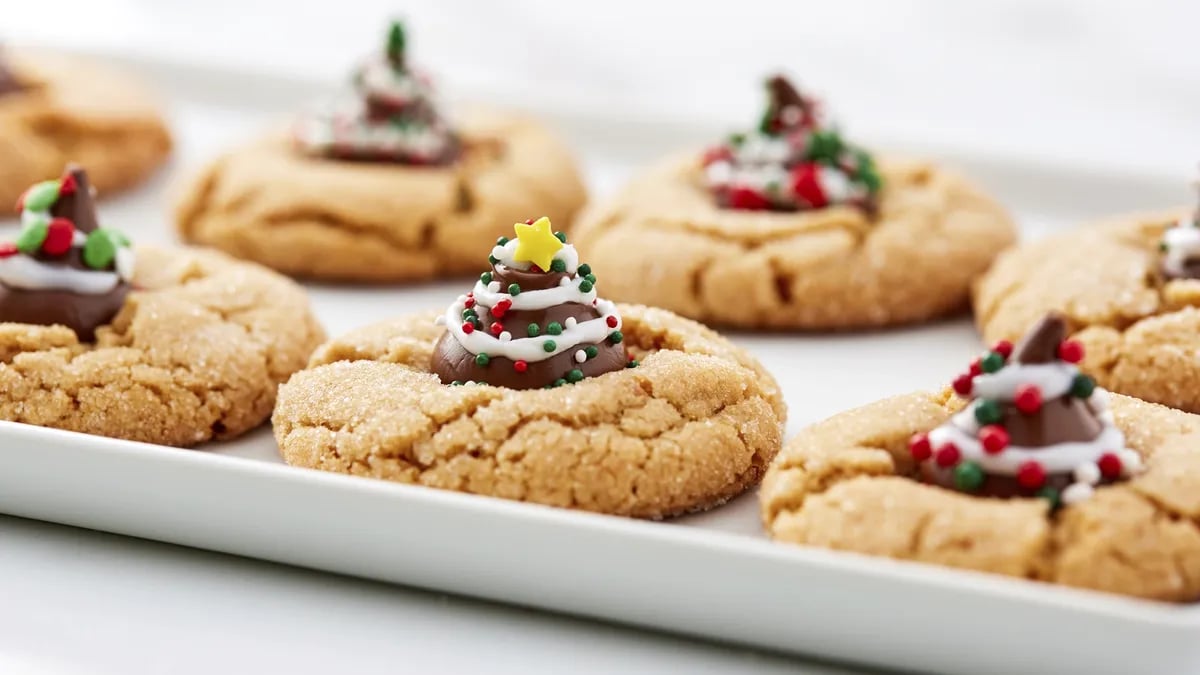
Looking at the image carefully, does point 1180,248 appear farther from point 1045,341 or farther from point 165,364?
point 165,364

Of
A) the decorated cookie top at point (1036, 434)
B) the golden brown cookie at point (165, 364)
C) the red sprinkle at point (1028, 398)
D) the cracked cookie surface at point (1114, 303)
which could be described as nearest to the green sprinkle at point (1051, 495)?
the decorated cookie top at point (1036, 434)

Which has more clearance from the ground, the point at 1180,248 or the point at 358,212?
the point at 1180,248

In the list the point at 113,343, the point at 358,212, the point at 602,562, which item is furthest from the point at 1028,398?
the point at 358,212

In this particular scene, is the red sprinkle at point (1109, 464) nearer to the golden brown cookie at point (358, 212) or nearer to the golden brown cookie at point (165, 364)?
the golden brown cookie at point (165, 364)

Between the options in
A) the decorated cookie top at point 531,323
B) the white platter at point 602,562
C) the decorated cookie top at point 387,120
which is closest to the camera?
the white platter at point 602,562

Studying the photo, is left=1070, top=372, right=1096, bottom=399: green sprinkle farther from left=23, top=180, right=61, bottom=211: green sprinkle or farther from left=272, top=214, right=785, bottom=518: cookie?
left=23, top=180, right=61, bottom=211: green sprinkle

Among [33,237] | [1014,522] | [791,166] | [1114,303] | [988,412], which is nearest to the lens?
[1014,522]

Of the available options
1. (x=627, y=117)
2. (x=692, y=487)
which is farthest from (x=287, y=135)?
(x=692, y=487)

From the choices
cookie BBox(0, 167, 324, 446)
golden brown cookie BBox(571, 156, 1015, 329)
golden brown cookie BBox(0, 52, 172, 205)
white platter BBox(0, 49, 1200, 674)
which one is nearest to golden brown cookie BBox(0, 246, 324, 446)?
cookie BBox(0, 167, 324, 446)
